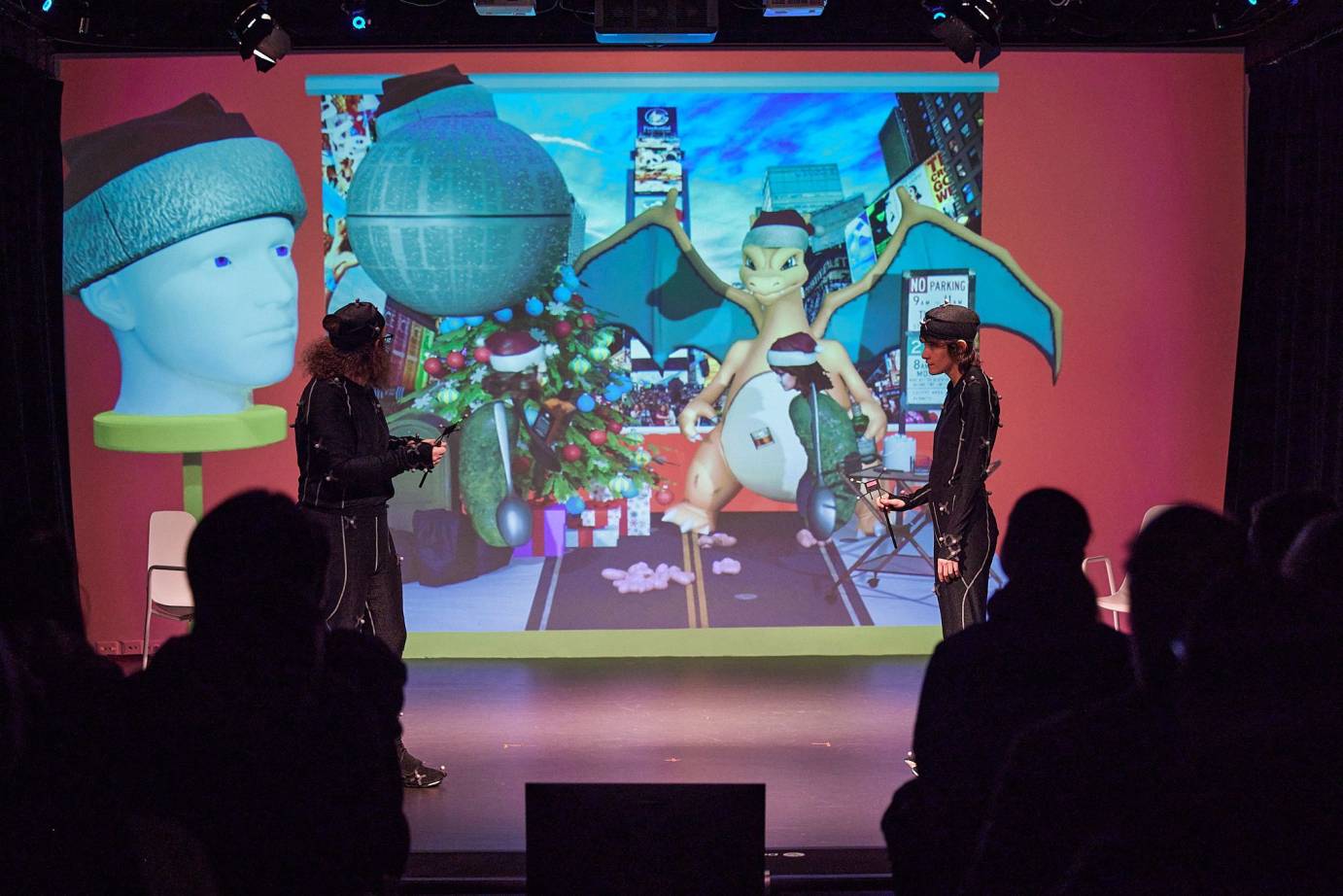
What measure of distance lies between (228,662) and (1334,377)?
4.68 meters

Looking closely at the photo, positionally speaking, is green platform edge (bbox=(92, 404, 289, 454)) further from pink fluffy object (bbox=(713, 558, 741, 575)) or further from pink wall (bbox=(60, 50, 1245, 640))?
pink fluffy object (bbox=(713, 558, 741, 575))

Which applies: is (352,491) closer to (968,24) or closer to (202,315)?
(202,315)

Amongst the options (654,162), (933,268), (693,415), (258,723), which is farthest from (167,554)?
(258,723)

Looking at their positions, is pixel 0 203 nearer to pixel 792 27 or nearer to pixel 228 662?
pixel 792 27

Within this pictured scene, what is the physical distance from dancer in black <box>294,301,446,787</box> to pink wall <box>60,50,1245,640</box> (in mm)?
2033

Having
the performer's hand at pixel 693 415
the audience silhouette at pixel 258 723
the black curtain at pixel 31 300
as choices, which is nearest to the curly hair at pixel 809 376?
the performer's hand at pixel 693 415

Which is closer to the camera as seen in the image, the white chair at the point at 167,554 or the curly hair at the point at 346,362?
the curly hair at the point at 346,362

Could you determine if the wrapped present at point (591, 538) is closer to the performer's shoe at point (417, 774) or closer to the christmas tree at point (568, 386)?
the christmas tree at point (568, 386)

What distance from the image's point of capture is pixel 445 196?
5219mm

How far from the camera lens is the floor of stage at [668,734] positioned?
11.2 ft

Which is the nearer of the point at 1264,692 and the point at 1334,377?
the point at 1264,692

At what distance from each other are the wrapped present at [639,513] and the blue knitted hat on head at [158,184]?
2150 millimetres

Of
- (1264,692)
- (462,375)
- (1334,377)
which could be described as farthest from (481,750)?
(1334,377)

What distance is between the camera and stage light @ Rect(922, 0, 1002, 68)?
4.52 metres
